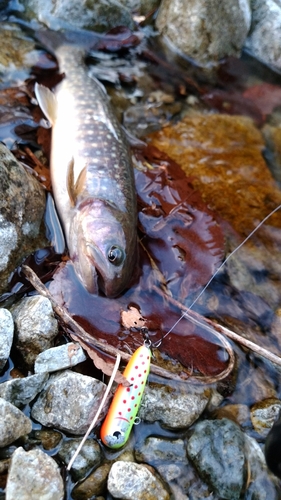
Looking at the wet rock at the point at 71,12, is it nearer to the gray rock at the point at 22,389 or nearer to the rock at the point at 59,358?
the rock at the point at 59,358

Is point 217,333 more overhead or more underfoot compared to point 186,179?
more underfoot

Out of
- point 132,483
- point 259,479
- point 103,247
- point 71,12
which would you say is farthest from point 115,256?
point 71,12

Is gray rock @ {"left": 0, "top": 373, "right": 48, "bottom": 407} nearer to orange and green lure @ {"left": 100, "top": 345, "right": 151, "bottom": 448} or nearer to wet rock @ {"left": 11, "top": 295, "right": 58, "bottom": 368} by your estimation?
wet rock @ {"left": 11, "top": 295, "right": 58, "bottom": 368}

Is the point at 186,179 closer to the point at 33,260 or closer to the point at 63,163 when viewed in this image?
the point at 63,163

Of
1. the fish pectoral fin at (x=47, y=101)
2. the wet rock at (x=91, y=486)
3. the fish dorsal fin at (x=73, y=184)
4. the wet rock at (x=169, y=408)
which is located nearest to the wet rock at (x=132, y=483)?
the wet rock at (x=91, y=486)

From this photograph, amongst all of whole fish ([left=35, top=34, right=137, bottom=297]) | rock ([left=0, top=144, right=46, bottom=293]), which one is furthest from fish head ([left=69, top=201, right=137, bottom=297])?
rock ([left=0, top=144, right=46, bottom=293])

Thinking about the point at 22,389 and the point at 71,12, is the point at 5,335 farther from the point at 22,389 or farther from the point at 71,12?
the point at 71,12

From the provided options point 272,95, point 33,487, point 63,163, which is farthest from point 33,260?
point 272,95
